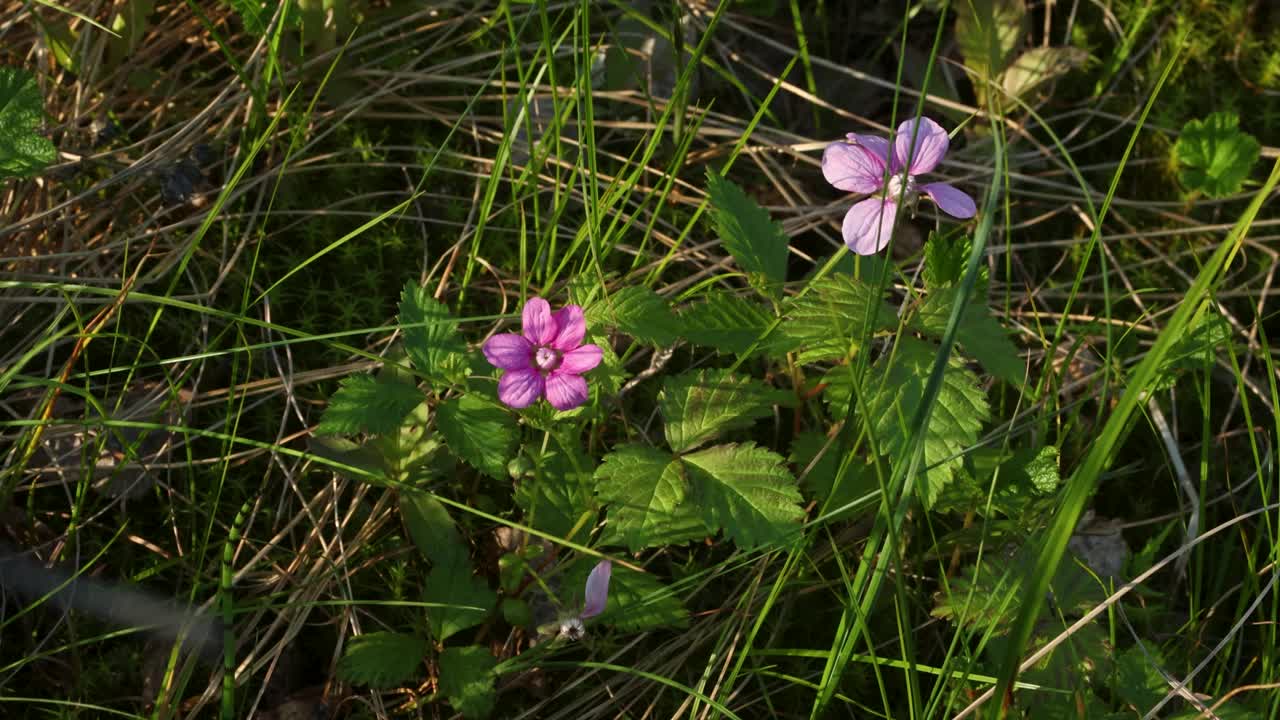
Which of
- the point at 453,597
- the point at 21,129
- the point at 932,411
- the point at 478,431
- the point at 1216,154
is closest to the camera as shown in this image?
the point at 932,411

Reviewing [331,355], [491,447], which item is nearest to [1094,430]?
[491,447]

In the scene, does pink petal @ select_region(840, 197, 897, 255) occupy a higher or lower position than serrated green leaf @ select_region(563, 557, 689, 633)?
higher

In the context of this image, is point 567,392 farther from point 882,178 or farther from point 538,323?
point 882,178

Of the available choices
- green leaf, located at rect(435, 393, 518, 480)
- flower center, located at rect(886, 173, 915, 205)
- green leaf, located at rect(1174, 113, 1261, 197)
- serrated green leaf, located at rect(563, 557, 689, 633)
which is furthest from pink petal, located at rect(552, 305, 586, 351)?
green leaf, located at rect(1174, 113, 1261, 197)

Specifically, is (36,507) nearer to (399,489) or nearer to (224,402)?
(224,402)

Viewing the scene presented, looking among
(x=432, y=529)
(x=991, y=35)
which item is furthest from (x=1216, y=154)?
(x=432, y=529)

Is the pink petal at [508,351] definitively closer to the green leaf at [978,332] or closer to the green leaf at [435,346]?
the green leaf at [435,346]

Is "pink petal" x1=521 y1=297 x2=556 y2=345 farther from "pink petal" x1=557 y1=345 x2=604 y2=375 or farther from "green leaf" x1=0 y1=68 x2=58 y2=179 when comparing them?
"green leaf" x1=0 y1=68 x2=58 y2=179
